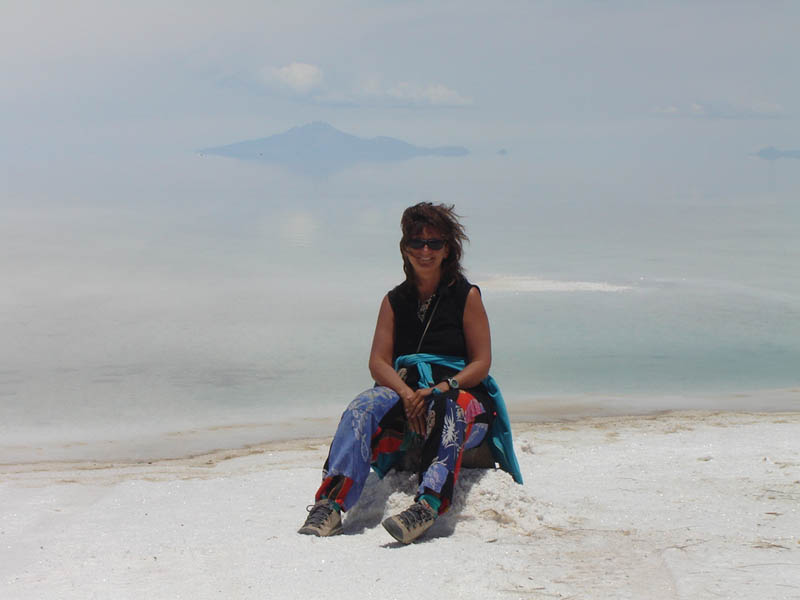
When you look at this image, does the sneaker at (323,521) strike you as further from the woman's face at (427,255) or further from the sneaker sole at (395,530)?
the woman's face at (427,255)

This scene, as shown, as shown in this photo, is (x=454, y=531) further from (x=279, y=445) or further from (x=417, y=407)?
(x=279, y=445)

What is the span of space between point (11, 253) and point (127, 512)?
13.5 metres

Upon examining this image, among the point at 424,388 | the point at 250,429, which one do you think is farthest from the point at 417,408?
the point at 250,429

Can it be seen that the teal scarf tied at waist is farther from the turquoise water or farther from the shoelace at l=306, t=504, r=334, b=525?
the turquoise water

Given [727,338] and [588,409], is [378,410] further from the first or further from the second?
[727,338]

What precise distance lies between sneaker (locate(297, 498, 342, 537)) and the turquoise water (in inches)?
118

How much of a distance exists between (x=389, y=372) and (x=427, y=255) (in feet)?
1.92

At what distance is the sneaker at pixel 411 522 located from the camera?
12.5ft

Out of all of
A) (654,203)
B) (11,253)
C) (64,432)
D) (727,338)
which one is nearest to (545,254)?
(727,338)

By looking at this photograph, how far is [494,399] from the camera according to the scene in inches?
178

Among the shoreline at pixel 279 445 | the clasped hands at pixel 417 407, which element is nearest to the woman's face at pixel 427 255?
the clasped hands at pixel 417 407

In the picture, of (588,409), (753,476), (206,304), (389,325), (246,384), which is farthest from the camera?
(206,304)

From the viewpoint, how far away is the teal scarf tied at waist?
14.5ft

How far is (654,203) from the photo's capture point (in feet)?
116
